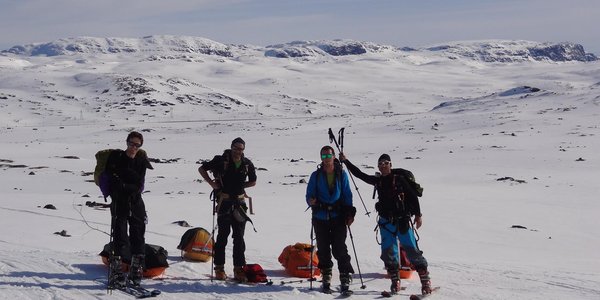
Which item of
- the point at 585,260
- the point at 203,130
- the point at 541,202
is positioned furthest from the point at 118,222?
the point at 203,130

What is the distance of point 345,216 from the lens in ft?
31.9

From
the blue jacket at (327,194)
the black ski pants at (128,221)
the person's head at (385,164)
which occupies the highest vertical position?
the person's head at (385,164)

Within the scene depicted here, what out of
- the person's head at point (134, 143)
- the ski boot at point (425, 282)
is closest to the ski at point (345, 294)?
the ski boot at point (425, 282)

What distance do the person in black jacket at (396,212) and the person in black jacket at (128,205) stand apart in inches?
124

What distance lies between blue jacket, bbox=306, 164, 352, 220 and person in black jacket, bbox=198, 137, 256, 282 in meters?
1.09

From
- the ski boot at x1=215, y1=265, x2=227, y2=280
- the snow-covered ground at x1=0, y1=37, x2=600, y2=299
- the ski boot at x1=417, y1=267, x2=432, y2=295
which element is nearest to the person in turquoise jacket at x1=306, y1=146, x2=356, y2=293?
the snow-covered ground at x1=0, y1=37, x2=600, y2=299

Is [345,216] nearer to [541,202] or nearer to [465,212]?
[465,212]

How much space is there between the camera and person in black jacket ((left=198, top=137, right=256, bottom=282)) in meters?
10.1

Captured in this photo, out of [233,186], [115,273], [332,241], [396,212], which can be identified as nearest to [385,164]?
[396,212]

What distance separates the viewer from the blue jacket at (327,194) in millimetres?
9742

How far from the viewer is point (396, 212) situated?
9656 mm

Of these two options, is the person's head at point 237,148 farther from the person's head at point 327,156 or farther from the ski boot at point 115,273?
the ski boot at point 115,273

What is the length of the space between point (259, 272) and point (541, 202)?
17.5 meters

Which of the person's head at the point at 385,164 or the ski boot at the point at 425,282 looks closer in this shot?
the person's head at the point at 385,164
